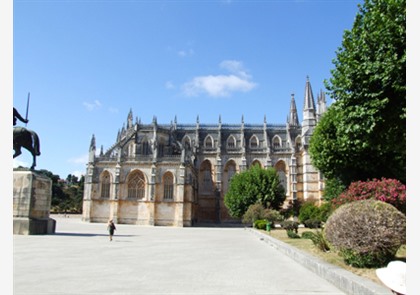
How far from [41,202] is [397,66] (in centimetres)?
2007

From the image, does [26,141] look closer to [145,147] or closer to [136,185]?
[136,185]

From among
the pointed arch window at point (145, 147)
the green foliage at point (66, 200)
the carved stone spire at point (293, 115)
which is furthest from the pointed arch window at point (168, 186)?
the green foliage at point (66, 200)

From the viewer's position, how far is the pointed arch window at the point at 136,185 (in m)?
44.7

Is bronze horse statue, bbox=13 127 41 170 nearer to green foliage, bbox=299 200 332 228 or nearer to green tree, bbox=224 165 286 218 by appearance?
green foliage, bbox=299 200 332 228

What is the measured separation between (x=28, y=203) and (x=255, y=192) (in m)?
25.7

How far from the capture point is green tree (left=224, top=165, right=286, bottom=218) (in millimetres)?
40219

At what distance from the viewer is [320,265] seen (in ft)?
30.9

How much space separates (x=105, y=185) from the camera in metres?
45.1

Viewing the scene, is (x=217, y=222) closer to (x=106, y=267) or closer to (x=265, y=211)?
(x=265, y=211)

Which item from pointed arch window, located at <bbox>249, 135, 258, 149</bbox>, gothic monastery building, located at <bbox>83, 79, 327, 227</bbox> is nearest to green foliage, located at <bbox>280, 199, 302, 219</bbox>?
gothic monastery building, located at <bbox>83, 79, 327, 227</bbox>

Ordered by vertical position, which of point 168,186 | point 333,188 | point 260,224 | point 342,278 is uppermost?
point 333,188

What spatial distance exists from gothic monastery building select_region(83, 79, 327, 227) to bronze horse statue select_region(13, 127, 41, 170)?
23304 mm

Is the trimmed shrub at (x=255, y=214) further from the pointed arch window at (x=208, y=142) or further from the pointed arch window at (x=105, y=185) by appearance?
the pointed arch window at (x=208, y=142)

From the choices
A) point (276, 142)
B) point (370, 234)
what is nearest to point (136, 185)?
point (276, 142)
